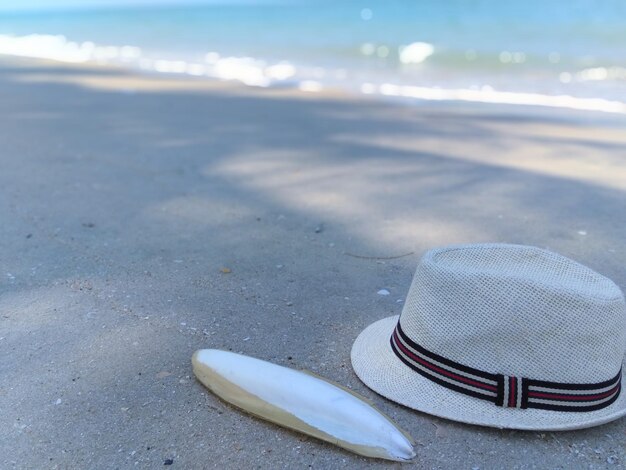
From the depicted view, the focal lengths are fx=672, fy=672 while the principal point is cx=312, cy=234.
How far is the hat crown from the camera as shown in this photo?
1.58 m

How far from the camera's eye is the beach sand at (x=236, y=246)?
5.42ft

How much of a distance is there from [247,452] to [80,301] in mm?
988

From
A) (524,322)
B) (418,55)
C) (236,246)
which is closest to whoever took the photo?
(524,322)

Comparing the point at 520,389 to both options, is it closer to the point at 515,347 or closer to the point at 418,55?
the point at 515,347

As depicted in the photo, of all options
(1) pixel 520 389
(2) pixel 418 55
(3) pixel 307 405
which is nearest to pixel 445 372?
(1) pixel 520 389

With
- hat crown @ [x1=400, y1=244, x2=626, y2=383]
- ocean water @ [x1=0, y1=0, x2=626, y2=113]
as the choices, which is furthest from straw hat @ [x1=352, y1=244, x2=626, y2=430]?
ocean water @ [x1=0, y1=0, x2=626, y2=113]

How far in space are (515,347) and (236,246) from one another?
4.99 ft

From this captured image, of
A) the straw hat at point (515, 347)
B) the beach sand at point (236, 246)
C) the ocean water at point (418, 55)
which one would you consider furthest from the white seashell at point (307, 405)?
the ocean water at point (418, 55)

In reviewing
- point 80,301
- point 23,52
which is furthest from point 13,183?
point 23,52

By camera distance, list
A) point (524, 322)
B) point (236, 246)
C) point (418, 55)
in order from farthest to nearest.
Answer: point (418, 55)
point (236, 246)
point (524, 322)

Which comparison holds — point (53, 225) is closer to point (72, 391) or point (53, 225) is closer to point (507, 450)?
point (72, 391)

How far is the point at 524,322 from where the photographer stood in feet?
5.21

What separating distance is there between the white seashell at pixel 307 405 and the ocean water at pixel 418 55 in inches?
237

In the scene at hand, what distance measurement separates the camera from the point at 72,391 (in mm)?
1824
